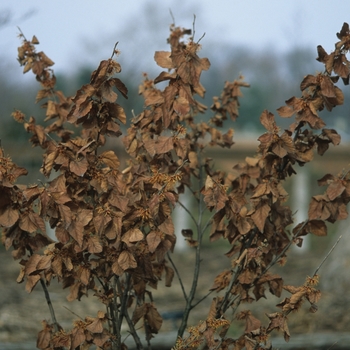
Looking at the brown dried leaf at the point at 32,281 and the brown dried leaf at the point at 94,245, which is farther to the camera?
the brown dried leaf at the point at 32,281

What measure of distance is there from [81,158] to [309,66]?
1018 centimetres

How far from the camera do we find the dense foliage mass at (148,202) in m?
1.95

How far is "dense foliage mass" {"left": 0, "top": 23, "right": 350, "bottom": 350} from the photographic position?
6.40 feet

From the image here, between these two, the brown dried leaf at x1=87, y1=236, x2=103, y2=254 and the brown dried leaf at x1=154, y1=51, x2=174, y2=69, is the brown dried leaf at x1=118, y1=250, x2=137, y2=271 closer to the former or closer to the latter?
the brown dried leaf at x1=87, y1=236, x2=103, y2=254

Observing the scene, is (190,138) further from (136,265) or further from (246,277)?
(136,265)

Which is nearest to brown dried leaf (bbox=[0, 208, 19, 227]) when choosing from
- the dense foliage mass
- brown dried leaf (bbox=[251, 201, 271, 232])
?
the dense foliage mass

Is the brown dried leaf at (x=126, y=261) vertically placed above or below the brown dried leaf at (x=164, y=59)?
below

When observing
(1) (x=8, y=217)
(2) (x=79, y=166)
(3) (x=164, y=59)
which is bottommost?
(1) (x=8, y=217)

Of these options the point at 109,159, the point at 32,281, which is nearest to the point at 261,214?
the point at 109,159

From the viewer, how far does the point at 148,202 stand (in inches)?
76.5

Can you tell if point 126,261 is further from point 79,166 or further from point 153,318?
point 153,318

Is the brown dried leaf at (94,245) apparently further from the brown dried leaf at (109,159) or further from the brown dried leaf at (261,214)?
the brown dried leaf at (261,214)

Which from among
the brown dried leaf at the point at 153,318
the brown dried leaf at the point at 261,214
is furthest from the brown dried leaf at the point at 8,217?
the brown dried leaf at the point at 261,214

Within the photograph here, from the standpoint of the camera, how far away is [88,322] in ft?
7.08
